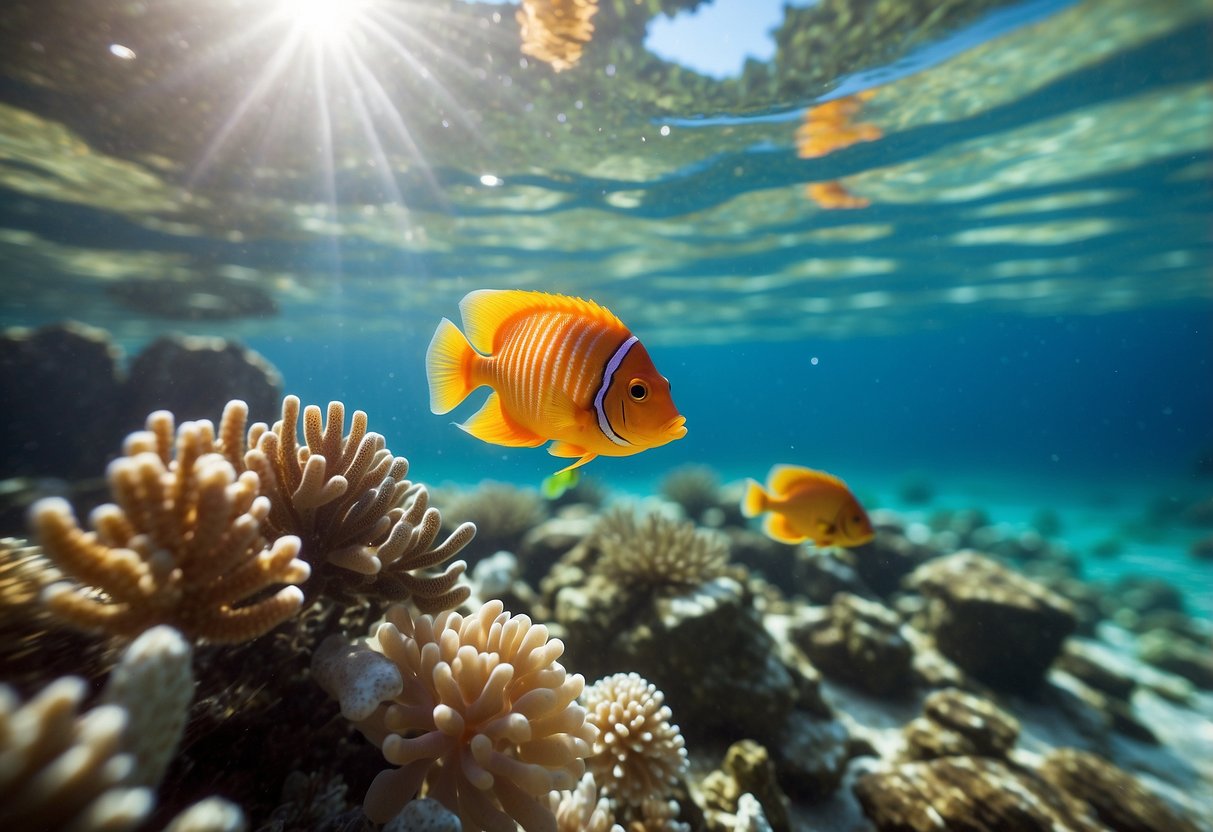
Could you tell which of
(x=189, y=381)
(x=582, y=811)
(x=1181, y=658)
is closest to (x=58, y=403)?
(x=189, y=381)

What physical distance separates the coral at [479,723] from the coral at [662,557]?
2199 mm

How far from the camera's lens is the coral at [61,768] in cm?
100

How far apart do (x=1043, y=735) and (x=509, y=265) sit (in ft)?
63.4

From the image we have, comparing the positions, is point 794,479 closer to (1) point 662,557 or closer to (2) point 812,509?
(2) point 812,509

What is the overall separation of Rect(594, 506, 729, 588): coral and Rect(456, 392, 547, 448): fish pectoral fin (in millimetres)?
2687

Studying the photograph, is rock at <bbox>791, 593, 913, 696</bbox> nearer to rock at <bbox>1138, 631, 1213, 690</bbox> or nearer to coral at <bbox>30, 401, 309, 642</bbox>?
coral at <bbox>30, 401, 309, 642</bbox>

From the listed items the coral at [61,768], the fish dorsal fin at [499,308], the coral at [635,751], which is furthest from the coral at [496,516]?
the coral at [61,768]

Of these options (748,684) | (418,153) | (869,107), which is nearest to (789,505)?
(748,684)

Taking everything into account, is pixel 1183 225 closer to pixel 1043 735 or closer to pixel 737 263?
pixel 737 263

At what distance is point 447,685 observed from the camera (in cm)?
204

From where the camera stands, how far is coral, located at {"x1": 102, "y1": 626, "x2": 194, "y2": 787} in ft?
4.01

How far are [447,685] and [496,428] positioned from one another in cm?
110

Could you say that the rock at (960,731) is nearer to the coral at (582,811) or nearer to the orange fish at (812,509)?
the orange fish at (812,509)

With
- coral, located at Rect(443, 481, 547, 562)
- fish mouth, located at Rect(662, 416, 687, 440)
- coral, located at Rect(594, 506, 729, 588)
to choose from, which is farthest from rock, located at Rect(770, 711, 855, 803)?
coral, located at Rect(443, 481, 547, 562)
